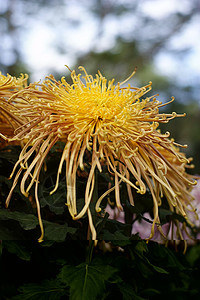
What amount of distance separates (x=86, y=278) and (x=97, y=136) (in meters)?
0.13

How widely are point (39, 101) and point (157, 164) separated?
14 cm

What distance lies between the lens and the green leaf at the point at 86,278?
26 centimetres

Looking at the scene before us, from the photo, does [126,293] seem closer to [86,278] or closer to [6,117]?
[86,278]

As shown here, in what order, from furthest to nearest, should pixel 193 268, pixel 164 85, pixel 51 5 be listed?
pixel 51 5 < pixel 164 85 < pixel 193 268

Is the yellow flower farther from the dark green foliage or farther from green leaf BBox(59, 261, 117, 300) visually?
green leaf BBox(59, 261, 117, 300)

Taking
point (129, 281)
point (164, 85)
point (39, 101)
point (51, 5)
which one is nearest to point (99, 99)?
point (39, 101)

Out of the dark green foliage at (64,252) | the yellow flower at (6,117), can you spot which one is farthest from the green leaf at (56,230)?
the yellow flower at (6,117)

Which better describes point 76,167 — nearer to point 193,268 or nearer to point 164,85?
point 193,268

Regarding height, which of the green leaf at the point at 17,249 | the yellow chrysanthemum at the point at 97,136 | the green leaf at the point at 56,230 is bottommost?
the green leaf at the point at 17,249

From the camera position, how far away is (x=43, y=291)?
30 centimetres

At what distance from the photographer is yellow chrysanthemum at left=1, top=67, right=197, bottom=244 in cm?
30

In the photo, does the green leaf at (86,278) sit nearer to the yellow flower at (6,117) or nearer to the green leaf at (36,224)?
the green leaf at (36,224)

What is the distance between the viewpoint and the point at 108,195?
32 centimetres

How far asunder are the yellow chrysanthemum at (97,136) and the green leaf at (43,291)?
66 mm
